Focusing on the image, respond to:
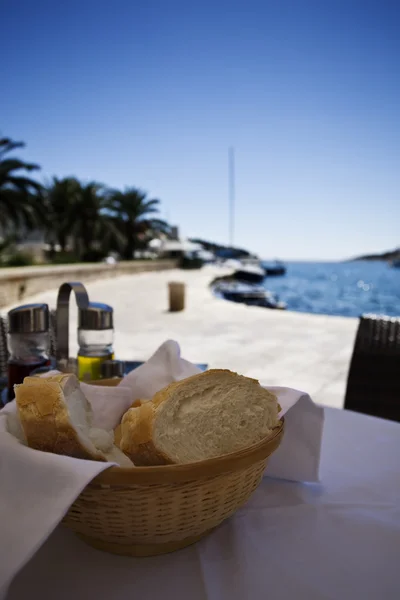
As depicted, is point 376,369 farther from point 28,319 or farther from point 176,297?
point 176,297

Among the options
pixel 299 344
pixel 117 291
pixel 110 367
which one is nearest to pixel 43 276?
pixel 117 291

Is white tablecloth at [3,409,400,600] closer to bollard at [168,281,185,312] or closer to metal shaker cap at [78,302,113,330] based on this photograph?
metal shaker cap at [78,302,113,330]

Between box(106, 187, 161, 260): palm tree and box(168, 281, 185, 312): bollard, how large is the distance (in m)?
25.9

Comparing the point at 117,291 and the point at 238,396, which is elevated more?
the point at 238,396

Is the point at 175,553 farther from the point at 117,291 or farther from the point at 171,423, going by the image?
the point at 117,291

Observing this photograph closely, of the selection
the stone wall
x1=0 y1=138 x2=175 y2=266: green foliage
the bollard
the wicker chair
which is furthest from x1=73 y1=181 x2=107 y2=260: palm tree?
the wicker chair

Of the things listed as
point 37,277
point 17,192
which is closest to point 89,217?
point 17,192

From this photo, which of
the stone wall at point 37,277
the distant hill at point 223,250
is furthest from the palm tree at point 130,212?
the distant hill at point 223,250

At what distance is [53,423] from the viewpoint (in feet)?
2.29

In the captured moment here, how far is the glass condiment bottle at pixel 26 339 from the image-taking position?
131cm

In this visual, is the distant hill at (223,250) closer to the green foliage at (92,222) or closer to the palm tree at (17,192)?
the green foliage at (92,222)

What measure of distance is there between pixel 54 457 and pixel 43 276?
13.7 metres

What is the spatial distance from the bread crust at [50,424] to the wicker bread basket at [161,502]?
76 mm

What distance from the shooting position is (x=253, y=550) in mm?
769
